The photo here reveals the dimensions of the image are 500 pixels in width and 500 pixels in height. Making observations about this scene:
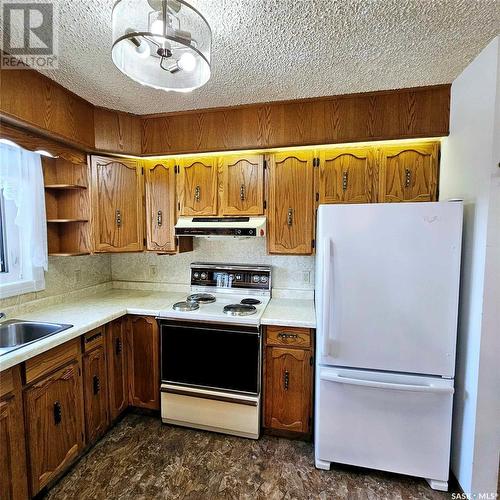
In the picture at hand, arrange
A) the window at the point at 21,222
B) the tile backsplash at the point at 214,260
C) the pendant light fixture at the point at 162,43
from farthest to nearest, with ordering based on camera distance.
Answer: the tile backsplash at the point at 214,260, the window at the point at 21,222, the pendant light fixture at the point at 162,43

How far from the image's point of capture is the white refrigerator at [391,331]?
1589mm

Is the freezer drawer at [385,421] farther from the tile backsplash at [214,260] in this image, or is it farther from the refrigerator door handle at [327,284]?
the tile backsplash at [214,260]

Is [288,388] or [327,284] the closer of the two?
[327,284]

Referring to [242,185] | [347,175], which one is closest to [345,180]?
[347,175]

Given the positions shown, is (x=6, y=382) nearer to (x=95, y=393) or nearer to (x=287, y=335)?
(x=95, y=393)

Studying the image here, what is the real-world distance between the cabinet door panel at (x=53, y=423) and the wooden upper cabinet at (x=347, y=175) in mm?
2114

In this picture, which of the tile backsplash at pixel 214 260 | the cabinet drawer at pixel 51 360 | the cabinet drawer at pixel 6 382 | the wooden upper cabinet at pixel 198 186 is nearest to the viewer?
the cabinet drawer at pixel 6 382

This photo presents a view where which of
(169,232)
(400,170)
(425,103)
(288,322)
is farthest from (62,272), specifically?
(425,103)

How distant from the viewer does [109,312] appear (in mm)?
2127

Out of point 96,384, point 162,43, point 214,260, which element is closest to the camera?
point 162,43

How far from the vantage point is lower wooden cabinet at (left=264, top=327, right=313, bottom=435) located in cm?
200

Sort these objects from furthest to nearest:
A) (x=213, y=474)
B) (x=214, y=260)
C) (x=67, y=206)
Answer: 1. (x=214, y=260)
2. (x=67, y=206)
3. (x=213, y=474)

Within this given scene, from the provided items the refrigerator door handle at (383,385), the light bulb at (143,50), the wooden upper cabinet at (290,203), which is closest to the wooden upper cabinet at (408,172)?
the wooden upper cabinet at (290,203)

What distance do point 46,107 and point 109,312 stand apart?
4.70 feet
